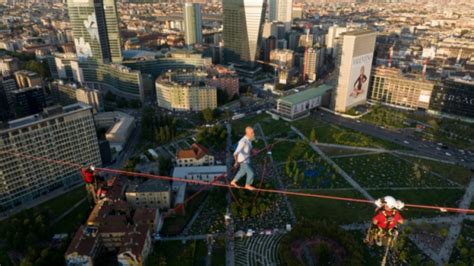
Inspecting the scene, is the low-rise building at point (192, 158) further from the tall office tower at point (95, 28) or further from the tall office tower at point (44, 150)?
the tall office tower at point (95, 28)

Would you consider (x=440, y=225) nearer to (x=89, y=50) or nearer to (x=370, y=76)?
(x=370, y=76)

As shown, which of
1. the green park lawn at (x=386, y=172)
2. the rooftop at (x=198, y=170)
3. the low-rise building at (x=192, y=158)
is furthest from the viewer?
the low-rise building at (x=192, y=158)

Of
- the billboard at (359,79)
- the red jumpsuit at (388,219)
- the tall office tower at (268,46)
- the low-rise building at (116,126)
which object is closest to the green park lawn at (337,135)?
the billboard at (359,79)

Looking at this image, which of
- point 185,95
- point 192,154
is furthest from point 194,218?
point 185,95

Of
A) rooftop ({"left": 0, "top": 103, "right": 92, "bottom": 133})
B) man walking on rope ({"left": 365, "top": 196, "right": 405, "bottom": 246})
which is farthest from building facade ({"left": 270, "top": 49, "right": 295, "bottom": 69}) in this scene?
man walking on rope ({"left": 365, "top": 196, "right": 405, "bottom": 246})

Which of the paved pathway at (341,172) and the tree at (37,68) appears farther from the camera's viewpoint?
the tree at (37,68)

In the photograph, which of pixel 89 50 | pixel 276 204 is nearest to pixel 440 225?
pixel 276 204

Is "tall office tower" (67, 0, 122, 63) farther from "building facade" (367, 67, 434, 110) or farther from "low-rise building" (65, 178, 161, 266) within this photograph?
"building facade" (367, 67, 434, 110)
